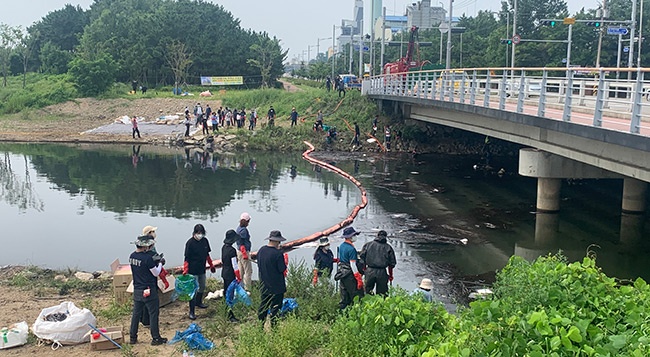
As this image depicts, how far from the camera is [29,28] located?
108812mm

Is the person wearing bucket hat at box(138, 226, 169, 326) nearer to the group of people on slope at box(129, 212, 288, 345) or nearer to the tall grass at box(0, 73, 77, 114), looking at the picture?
the group of people on slope at box(129, 212, 288, 345)

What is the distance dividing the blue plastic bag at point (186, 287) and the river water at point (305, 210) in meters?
4.18

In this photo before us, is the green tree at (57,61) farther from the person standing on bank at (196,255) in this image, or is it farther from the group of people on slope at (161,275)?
the group of people on slope at (161,275)

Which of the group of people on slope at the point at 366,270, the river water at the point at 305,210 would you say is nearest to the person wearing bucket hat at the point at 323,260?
the group of people on slope at the point at 366,270

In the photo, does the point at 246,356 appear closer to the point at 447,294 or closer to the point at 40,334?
the point at 40,334

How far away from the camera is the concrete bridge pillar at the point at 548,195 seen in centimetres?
2062

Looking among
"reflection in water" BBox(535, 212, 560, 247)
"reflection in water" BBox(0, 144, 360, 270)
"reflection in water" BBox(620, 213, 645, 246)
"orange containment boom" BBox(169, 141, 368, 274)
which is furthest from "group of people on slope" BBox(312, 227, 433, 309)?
"reflection in water" BBox(620, 213, 645, 246)

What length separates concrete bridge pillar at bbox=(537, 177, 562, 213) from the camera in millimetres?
20625

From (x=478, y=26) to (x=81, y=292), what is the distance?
9874cm

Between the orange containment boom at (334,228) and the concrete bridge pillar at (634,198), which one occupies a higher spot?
the concrete bridge pillar at (634,198)

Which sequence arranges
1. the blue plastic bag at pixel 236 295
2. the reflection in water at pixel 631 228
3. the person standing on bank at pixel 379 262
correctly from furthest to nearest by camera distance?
the reflection in water at pixel 631 228
the blue plastic bag at pixel 236 295
the person standing on bank at pixel 379 262

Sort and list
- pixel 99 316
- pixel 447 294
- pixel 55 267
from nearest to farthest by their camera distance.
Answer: pixel 99 316
pixel 447 294
pixel 55 267

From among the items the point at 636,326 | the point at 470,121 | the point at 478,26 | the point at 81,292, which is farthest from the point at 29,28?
the point at 636,326

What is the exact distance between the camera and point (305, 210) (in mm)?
20781
